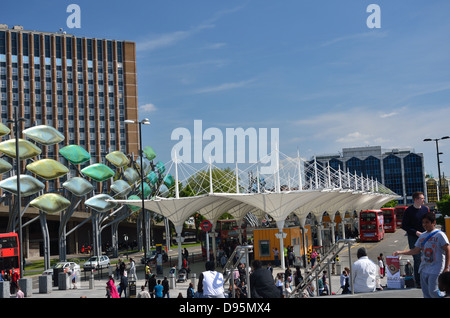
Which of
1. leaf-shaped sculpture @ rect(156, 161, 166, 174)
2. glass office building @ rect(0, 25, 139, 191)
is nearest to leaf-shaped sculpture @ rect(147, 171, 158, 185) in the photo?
leaf-shaped sculpture @ rect(156, 161, 166, 174)

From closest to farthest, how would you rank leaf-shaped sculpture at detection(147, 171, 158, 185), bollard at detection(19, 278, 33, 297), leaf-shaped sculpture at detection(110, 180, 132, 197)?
bollard at detection(19, 278, 33, 297) → leaf-shaped sculpture at detection(110, 180, 132, 197) → leaf-shaped sculpture at detection(147, 171, 158, 185)

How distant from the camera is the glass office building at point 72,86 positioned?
9869cm

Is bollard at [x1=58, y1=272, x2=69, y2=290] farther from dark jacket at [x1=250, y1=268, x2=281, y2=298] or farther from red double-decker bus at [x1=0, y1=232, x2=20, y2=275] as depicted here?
dark jacket at [x1=250, y1=268, x2=281, y2=298]

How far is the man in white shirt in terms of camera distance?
34.1 feet

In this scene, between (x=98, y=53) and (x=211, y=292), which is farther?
(x=98, y=53)

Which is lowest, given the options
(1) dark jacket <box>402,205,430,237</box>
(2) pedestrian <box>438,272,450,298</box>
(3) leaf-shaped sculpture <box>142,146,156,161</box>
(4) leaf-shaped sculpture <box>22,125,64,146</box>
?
(2) pedestrian <box>438,272,450,298</box>

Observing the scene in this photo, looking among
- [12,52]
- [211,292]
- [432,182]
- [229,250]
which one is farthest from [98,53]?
[432,182]

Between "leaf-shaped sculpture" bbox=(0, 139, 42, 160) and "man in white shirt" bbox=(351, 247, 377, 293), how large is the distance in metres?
39.1

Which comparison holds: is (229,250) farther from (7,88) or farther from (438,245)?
(7,88)

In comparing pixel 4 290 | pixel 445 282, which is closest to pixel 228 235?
pixel 4 290

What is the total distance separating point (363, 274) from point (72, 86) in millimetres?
101123
